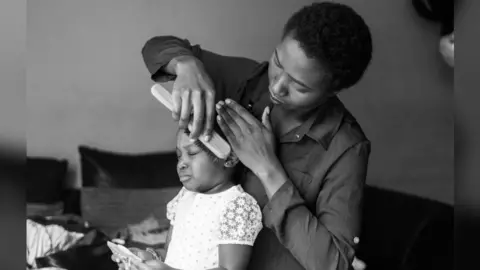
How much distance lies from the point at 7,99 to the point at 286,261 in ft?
2.60

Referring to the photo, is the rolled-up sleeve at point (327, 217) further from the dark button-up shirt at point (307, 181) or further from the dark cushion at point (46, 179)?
the dark cushion at point (46, 179)

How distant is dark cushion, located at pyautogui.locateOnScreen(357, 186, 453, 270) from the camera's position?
6.71ft

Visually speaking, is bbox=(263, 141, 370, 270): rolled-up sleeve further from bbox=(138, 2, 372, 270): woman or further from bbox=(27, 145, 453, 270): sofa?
bbox=(27, 145, 453, 270): sofa

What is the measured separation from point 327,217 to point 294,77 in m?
0.27

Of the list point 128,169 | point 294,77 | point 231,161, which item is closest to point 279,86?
point 294,77

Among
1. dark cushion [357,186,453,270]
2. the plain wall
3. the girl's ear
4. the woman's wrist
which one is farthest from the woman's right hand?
the plain wall

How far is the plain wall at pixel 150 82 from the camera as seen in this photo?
2799 mm

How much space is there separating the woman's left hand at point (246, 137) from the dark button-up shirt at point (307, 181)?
0.21 ft

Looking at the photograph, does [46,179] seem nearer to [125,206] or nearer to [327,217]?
[125,206]

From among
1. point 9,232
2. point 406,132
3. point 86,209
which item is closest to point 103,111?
point 86,209

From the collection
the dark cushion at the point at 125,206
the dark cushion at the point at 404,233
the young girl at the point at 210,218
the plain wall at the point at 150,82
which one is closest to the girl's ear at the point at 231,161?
the young girl at the point at 210,218

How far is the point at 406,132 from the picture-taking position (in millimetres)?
2865

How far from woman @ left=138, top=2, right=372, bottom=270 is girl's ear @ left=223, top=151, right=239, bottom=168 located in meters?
0.04

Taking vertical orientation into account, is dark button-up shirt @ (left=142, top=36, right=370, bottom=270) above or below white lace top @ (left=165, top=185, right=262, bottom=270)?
above
